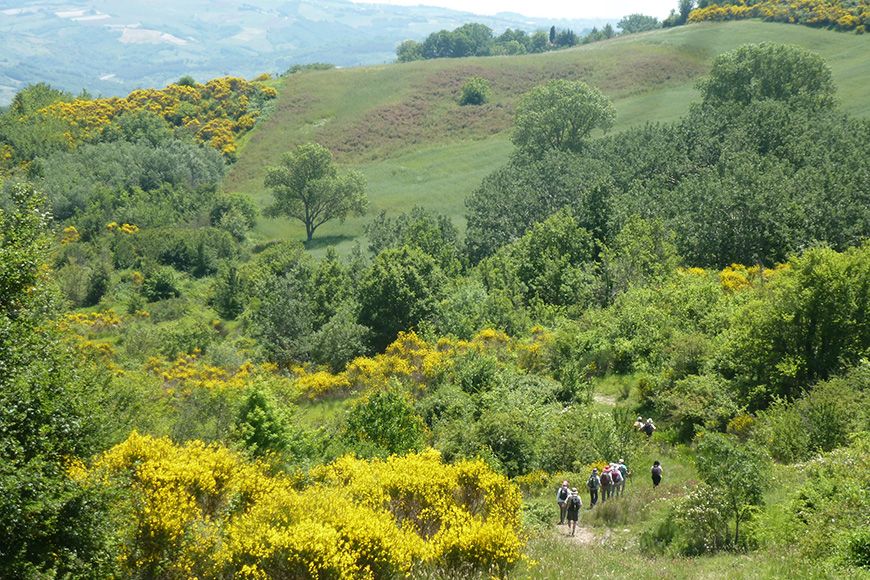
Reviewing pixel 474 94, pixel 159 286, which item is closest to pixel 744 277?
pixel 159 286

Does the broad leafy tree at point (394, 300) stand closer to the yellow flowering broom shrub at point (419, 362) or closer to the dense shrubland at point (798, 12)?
the yellow flowering broom shrub at point (419, 362)

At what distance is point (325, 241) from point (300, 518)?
68.8m

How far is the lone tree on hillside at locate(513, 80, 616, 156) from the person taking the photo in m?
82.6

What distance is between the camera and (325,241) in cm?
8131

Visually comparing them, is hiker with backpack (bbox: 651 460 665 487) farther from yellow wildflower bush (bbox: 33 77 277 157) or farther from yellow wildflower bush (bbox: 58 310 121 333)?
yellow wildflower bush (bbox: 33 77 277 157)

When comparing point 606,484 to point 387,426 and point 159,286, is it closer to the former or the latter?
point 387,426

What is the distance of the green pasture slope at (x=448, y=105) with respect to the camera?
89.8 meters

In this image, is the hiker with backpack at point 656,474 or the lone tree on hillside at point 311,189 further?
the lone tree on hillside at point 311,189

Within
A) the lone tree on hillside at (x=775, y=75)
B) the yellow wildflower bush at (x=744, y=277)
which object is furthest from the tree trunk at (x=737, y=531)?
the lone tree on hillside at (x=775, y=75)

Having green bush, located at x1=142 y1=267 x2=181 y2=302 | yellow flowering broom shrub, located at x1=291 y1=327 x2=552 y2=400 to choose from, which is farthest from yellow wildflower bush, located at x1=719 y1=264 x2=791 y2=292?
green bush, located at x1=142 y1=267 x2=181 y2=302

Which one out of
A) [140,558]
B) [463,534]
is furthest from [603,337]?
[140,558]

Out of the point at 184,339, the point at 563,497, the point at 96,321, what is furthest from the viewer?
Result: the point at 96,321

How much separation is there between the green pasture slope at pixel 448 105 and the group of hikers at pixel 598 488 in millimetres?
56033

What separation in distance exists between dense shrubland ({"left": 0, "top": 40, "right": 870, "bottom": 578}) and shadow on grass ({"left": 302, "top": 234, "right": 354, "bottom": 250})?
16.7 feet
